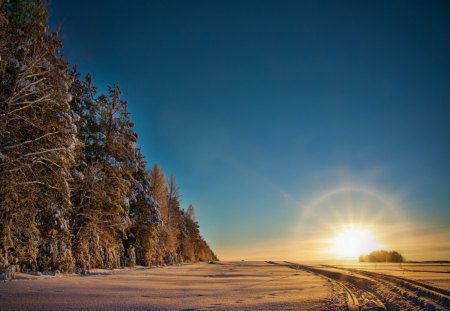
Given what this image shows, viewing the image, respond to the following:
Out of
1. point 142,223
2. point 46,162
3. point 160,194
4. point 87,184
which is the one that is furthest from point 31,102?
point 160,194

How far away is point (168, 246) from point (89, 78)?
81.0 feet

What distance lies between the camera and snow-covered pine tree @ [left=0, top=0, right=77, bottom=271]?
484 inches

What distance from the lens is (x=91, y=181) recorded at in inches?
805

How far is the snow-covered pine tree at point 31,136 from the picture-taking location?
12289 millimetres

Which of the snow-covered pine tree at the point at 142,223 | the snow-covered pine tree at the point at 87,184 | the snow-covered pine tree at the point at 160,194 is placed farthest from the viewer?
the snow-covered pine tree at the point at 160,194

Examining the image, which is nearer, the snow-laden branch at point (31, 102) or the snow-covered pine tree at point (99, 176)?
the snow-laden branch at point (31, 102)

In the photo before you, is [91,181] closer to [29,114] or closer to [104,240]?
[104,240]

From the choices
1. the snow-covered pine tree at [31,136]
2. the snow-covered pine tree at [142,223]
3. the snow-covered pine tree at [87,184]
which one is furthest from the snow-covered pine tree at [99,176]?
the snow-covered pine tree at [142,223]

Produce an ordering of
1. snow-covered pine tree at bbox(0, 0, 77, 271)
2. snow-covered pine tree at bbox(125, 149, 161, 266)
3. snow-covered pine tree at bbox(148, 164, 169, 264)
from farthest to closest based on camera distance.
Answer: snow-covered pine tree at bbox(148, 164, 169, 264), snow-covered pine tree at bbox(125, 149, 161, 266), snow-covered pine tree at bbox(0, 0, 77, 271)

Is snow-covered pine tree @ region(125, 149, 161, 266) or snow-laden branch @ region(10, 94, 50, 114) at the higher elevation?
snow-laden branch @ region(10, 94, 50, 114)

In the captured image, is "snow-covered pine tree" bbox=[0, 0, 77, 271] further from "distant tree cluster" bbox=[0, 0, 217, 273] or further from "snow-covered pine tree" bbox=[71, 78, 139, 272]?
"snow-covered pine tree" bbox=[71, 78, 139, 272]

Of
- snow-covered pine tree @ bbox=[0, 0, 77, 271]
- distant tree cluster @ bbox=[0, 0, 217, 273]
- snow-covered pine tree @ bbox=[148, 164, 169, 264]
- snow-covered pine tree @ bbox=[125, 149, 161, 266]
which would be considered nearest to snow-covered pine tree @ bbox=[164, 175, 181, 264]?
snow-covered pine tree @ bbox=[148, 164, 169, 264]

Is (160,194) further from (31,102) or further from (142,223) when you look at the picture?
(31,102)

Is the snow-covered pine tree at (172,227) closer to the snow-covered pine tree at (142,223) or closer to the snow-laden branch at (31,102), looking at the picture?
the snow-covered pine tree at (142,223)
